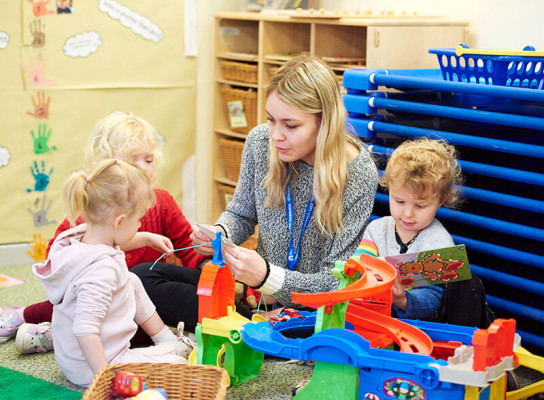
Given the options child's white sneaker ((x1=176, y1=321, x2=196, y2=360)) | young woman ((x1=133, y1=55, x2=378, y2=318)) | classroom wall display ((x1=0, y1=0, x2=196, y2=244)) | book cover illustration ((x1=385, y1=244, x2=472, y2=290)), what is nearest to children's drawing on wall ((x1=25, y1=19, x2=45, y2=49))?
classroom wall display ((x1=0, y1=0, x2=196, y2=244))

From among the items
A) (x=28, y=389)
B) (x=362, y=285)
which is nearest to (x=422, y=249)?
(x=362, y=285)

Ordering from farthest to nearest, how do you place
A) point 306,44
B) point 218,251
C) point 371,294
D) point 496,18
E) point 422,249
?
point 306,44 → point 496,18 → point 422,249 → point 218,251 → point 371,294

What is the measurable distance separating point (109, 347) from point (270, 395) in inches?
15.1

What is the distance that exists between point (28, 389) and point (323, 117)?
0.95 m

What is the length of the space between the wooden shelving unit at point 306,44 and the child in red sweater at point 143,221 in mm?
862

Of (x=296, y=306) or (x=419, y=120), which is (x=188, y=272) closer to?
(x=296, y=306)

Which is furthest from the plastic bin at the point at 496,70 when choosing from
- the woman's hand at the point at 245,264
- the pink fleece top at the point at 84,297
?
the pink fleece top at the point at 84,297

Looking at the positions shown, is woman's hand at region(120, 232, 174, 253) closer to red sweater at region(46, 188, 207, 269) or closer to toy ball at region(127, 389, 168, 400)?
red sweater at region(46, 188, 207, 269)

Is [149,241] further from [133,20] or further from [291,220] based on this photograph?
[133,20]

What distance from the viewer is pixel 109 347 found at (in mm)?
1701

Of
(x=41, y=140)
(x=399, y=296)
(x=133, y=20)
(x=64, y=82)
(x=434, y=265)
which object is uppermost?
(x=133, y=20)

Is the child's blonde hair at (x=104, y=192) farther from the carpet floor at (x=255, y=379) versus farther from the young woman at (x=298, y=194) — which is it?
the carpet floor at (x=255, y=379)

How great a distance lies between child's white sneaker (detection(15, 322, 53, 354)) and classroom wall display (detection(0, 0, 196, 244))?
980mm

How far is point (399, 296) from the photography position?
1761mm
